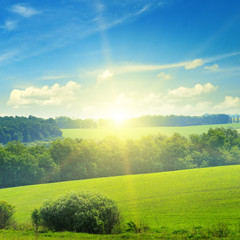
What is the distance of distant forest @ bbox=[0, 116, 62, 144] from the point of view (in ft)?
449

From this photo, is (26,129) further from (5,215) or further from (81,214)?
(81,214)

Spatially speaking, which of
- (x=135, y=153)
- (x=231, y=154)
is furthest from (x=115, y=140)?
(x=231, y=154)

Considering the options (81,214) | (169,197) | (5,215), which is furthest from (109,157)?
(81,214)

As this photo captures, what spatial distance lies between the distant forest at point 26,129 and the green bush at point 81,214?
126m

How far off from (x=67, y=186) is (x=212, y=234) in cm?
4999

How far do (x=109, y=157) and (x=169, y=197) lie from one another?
4893 centimetres

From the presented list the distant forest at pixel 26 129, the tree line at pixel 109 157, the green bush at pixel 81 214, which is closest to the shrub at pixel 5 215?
the green bush at pixel 81 214

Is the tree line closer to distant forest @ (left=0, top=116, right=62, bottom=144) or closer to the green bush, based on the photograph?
distant forest @ (left=0, top=116, right=62, bottom=144)

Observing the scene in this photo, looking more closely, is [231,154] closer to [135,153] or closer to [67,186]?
[135,153]

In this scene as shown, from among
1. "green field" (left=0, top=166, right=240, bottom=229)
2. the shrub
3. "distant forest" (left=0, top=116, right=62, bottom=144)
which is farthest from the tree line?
the shrub

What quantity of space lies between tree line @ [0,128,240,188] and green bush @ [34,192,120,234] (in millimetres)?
57993

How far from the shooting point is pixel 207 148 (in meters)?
103

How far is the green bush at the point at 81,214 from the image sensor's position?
2006 centimetres

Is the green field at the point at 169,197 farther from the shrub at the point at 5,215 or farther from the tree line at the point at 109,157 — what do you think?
the tree line at the point at 109,157
